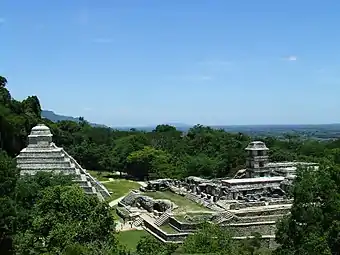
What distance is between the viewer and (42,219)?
1001 inches

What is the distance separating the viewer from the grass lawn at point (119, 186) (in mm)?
56925

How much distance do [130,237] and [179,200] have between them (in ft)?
33.4

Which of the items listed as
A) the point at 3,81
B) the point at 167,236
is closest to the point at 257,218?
the point at 167,236

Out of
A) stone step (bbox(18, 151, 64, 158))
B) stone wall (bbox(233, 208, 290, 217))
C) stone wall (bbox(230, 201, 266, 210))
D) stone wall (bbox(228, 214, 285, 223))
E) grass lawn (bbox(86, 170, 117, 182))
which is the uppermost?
stone step (bbox(18, 151, 64, 158))

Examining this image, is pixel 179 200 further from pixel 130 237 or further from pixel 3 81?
pixel 3 81

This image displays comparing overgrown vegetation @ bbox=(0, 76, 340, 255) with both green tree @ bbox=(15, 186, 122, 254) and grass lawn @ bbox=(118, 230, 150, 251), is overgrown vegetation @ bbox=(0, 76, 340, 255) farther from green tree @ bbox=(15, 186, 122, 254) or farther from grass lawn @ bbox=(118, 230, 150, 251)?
grass lawn @ bbox=(118, 230, 150, 251)

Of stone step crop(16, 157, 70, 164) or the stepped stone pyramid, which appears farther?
stone step crop(16, 157, 70, 164)

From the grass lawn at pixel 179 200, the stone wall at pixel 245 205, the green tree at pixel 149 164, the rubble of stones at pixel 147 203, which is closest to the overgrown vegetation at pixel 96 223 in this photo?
the stone wall at pixel 245 205

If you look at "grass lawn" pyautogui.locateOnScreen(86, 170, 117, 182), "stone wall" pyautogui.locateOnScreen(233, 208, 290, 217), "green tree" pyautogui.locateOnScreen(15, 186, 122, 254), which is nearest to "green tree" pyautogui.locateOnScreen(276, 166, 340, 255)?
"green tree" pyautogui.locateOnScreen(15, 186, 122, 254)

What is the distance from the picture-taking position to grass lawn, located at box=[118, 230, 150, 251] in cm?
3539

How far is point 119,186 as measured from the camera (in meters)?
63.0

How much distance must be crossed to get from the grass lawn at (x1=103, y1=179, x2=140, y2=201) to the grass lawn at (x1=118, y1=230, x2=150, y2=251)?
14.2 meters

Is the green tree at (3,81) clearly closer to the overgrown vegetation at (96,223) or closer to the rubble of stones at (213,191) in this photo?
the rubble of stones at (213,191)

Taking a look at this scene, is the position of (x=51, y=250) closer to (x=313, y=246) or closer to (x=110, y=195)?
(x=313, y=246)
